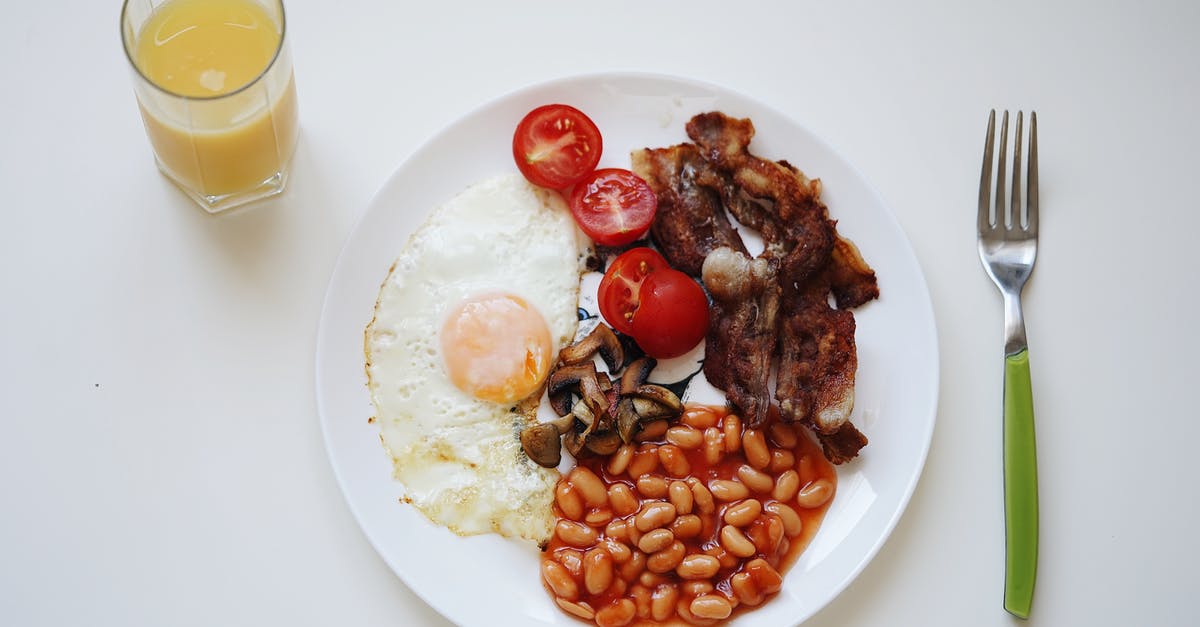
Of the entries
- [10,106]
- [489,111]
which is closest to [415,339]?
[489,111]

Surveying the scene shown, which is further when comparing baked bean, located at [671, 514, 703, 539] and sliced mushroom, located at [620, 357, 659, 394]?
sliced mushroom, located at [620, 357, 659, 394]

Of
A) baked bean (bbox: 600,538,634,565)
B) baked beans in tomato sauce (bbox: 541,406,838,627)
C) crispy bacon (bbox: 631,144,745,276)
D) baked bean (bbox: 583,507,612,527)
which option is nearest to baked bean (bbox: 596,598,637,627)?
baked beans in tomato sauce (bbox: 541,406,838,627)

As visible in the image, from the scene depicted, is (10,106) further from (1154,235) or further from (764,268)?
(1154,235)

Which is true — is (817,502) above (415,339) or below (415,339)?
above

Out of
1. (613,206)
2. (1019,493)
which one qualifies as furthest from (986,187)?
(613,206)

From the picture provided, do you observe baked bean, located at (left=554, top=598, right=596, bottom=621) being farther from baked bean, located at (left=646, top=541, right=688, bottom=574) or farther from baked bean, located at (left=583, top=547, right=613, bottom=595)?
baked bean, located at (left=646, top=541, right=688, bottom=574)

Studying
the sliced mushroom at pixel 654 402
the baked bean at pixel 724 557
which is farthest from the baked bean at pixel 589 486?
the baked bean at pixel 724 557
